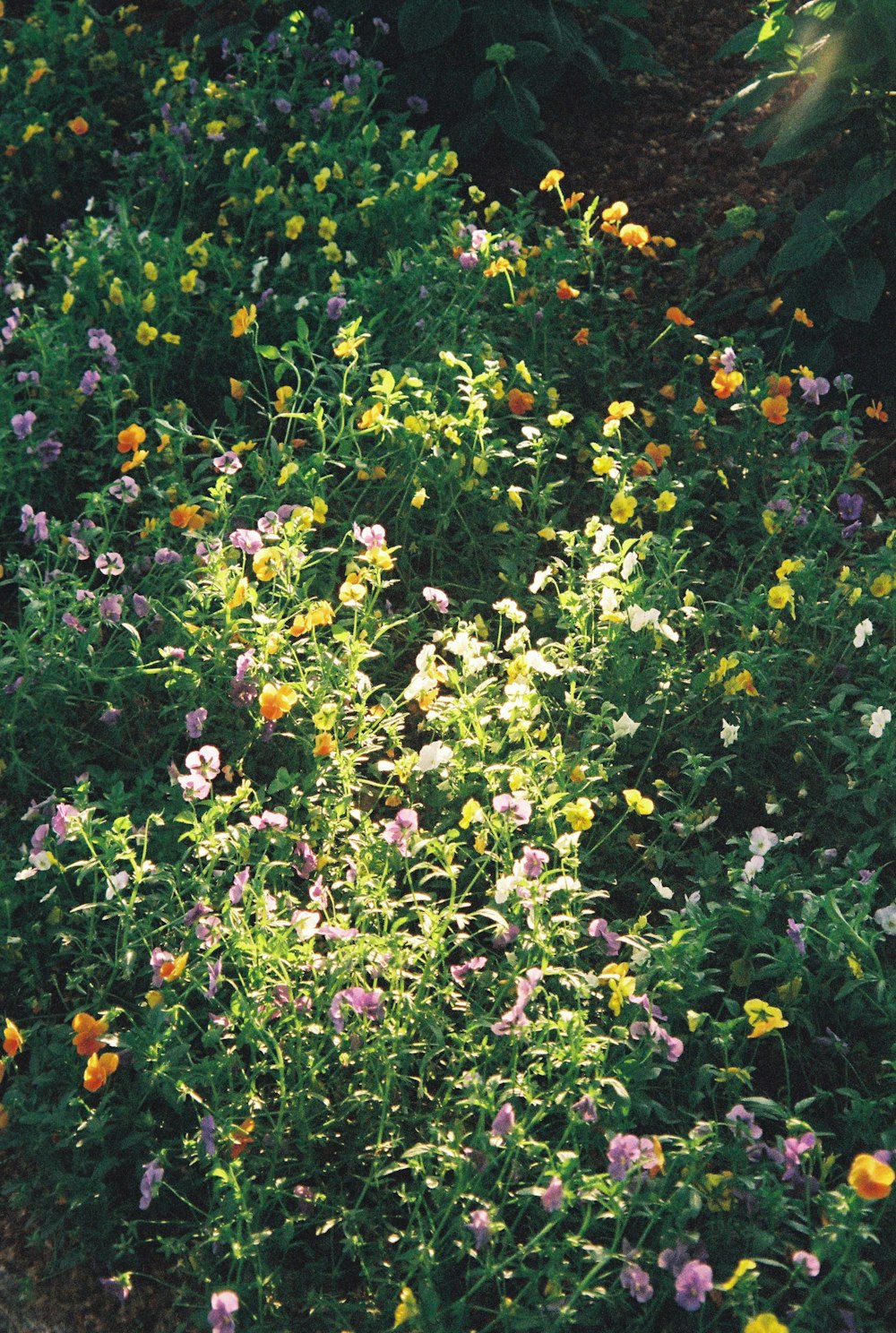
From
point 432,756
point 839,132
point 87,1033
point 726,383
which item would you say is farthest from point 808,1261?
point 839,132

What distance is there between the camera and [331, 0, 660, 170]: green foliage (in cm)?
416

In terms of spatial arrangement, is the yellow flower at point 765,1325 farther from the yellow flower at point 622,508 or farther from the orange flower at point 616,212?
the orange flower at point 616,212

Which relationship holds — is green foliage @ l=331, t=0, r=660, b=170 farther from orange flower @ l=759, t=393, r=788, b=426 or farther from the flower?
the flower

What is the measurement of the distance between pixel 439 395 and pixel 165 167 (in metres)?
1.53

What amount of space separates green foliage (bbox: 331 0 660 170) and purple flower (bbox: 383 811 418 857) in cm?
287

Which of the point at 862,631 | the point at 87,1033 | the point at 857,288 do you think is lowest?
the point at 87,1033

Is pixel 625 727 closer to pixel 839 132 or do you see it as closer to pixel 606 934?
pixel 606 934

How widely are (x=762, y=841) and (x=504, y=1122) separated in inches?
29.3

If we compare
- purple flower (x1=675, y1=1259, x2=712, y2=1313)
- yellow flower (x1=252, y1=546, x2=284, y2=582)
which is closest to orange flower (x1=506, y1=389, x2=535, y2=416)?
yellow flower (x1=252, y1=546, x2=284, y2=582)

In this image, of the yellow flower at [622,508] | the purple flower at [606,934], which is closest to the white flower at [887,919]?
the purple flower at [606,934]

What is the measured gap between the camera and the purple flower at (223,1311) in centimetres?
171

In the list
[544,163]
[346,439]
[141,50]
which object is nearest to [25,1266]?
[346,439]

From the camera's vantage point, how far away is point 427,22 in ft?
13.6

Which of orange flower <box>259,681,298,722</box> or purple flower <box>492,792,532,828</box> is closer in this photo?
purple flower <box>492,792,532,828</box>
